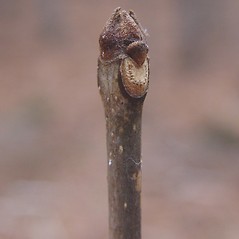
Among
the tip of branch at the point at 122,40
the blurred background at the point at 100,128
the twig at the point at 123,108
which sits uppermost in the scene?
the blurred background at the point at 100,128

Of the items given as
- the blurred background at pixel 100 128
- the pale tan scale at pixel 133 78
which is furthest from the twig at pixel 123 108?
the blurred background at pixel 100 128

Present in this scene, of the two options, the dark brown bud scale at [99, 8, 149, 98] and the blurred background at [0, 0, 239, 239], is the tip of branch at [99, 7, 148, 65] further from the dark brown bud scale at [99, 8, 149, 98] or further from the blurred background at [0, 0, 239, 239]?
the blurred background at [0, 0, 239, 239]

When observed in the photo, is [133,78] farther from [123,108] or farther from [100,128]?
[100,128]

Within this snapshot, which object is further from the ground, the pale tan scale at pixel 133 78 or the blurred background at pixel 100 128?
the blurred background at pixel 100 128

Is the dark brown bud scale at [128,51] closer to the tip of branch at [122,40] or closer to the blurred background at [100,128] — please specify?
the tip of branch at [122,40]

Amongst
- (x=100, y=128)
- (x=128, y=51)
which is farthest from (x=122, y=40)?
(x=100, y=128)

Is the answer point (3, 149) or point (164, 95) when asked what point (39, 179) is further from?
point (164, 95)
